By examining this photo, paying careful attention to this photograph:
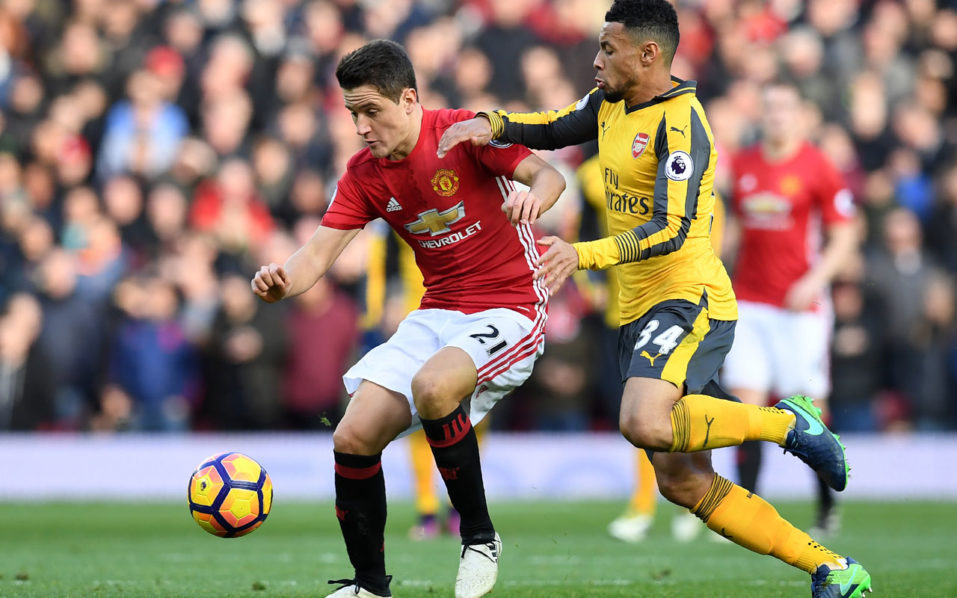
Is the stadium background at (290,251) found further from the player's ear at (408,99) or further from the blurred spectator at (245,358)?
the player's ear at (408,99)

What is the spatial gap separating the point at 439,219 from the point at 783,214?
432 cm

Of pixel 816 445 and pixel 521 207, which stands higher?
pixel 521 207

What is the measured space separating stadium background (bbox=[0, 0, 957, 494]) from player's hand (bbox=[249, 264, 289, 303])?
484 cm

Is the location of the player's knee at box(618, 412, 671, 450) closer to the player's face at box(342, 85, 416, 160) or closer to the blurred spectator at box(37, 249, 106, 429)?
the player's face at box(342, 85, 416, 160)

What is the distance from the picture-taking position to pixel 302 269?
6.10 meters

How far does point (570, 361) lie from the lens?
510 inches

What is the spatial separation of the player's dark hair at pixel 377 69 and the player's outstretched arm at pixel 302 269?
0.69m

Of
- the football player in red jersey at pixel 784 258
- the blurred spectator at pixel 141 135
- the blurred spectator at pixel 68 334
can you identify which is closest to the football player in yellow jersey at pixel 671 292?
the football player in red jersey at pixel 784 258

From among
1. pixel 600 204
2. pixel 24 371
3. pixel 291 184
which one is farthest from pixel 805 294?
pixel 24 371

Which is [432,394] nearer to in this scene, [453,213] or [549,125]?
[453,213]

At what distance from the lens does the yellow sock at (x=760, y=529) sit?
18.6 feet

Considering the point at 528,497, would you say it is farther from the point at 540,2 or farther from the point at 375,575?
the point at 375,575

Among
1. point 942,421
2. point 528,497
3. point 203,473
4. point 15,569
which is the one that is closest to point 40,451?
point 528,497

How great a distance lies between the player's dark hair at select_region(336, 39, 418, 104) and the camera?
19.5 ft
